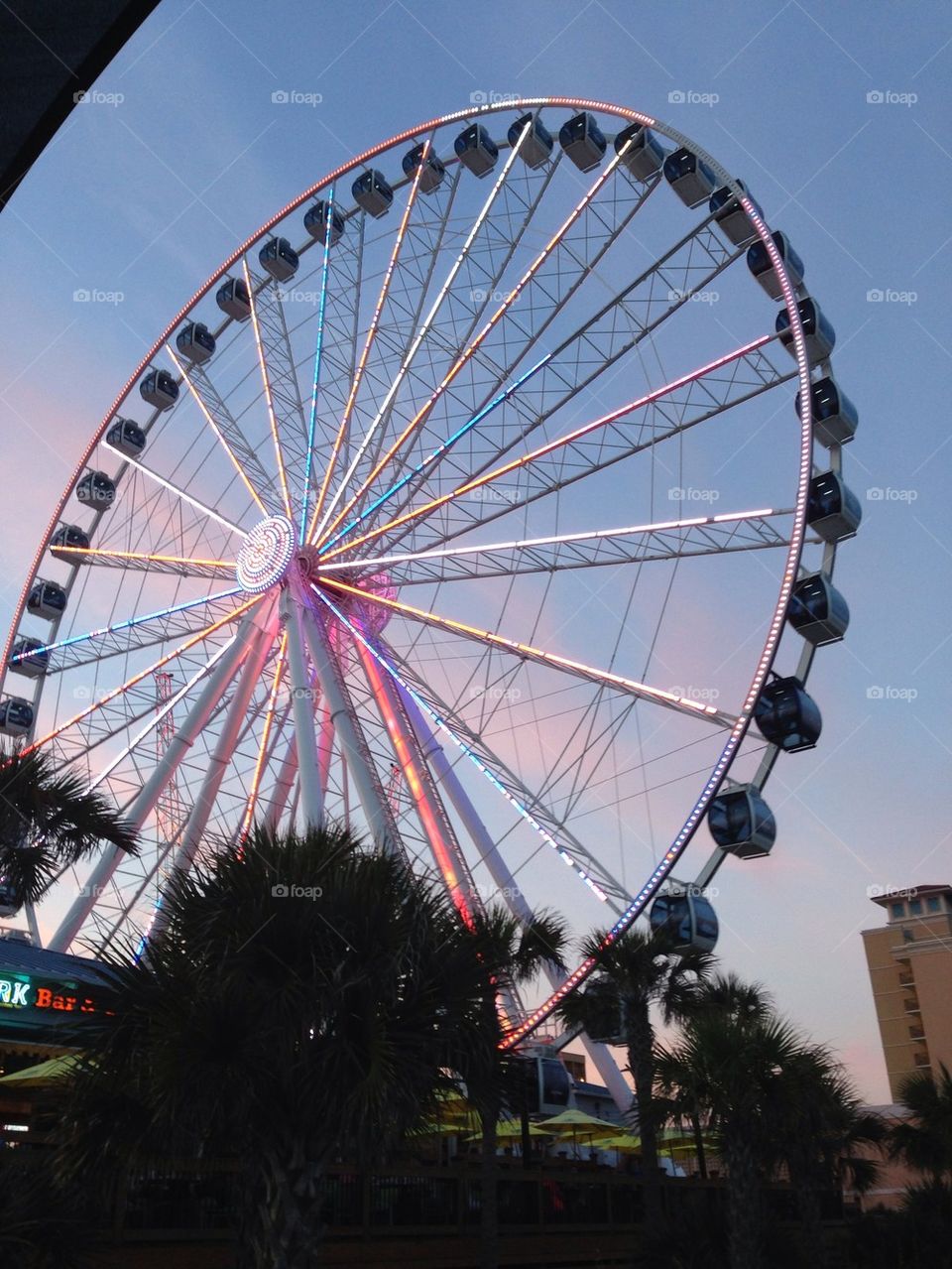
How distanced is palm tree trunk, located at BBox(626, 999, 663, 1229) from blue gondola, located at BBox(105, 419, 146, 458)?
1746 centimetres

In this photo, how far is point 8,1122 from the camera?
18.0 meters

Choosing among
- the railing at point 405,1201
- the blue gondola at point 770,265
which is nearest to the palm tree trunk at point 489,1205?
the railing at point 405,1201

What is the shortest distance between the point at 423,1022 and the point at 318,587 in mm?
13585

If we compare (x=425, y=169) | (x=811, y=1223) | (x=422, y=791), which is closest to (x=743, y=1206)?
(x=811, y=1223)

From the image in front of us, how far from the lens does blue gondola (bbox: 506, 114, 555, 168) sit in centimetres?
2417

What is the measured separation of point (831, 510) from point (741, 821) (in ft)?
17.4

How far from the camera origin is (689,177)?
21797mm

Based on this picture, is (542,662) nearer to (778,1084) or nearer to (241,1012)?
(778,1084)

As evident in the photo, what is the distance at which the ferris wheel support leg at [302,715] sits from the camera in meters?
18.9

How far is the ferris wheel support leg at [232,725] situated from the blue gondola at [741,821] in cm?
860

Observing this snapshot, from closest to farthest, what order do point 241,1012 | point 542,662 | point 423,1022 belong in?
1. point 241,1012
2. point 423,1022
3. point 542,662

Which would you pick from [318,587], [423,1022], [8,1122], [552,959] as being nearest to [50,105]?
[423,1022]

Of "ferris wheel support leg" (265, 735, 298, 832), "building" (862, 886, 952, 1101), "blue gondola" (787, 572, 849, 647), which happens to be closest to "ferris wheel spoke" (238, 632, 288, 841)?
"ferris wheel support leg" (265, 735, 298, 832)

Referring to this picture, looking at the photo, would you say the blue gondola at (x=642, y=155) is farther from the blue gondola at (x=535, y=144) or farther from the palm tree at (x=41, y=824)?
the palm tree at (x=41, y=824)
